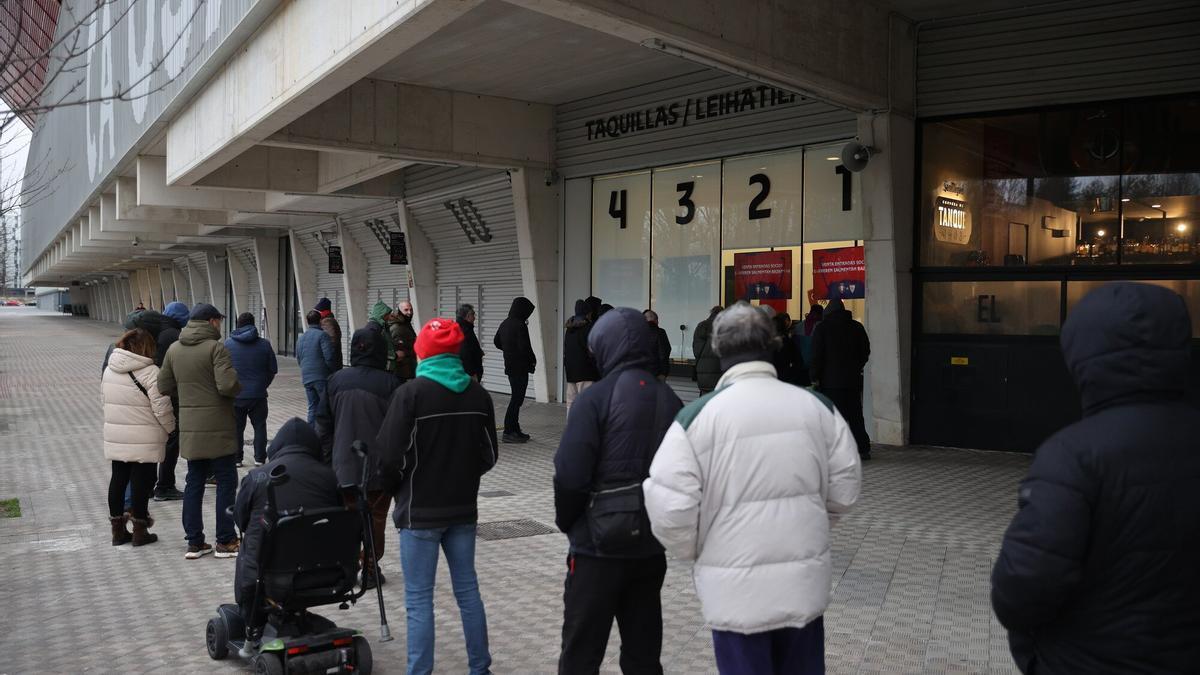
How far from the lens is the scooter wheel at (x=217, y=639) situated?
16.2 ft

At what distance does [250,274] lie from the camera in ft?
133

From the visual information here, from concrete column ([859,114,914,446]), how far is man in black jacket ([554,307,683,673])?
9.05 meters

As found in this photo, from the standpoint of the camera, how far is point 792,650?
10.2ft

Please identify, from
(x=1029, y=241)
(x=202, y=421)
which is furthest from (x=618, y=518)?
(x=1029, y=241)

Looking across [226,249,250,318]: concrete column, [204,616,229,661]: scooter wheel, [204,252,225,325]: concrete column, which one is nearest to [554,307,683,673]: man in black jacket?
[204,616,229,661]: scooter wheel

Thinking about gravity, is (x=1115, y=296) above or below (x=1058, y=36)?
below

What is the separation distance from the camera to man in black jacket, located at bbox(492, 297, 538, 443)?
1299cm

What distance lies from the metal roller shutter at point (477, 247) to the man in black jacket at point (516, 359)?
17.8 ft

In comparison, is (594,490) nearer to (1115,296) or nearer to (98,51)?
(1115,296)

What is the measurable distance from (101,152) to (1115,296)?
27.8m

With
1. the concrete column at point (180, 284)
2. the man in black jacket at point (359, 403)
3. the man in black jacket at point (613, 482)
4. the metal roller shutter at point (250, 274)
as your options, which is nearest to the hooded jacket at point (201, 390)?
the man in black jacket at point (359, 403)

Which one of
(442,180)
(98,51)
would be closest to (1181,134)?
(442,180)

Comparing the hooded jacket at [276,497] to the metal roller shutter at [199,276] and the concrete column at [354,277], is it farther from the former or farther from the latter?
the metal roller shutter at [199,276]

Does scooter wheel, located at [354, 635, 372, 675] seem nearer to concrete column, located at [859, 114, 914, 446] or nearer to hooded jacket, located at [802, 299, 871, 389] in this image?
hooded jacket, located at [802, 299, 871, 389]
